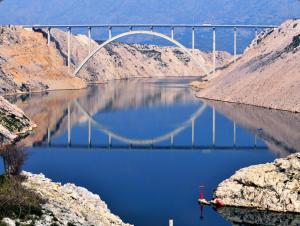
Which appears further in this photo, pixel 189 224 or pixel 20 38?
pixel 20 38

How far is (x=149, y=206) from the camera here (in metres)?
27.7

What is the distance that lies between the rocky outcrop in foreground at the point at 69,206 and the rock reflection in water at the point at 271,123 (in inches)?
699

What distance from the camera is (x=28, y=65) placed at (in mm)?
98062

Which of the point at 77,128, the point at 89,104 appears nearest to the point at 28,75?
the point at 89,104

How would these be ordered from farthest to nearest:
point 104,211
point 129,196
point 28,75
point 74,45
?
point 74,45
point 28,75
point 129,196
point 104,211

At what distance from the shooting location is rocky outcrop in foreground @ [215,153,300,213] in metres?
27.0

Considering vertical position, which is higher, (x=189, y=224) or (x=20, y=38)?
(x=20, y=38)

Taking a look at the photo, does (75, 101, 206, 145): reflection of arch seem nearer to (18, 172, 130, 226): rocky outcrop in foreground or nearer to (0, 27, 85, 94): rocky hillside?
(18, 172, 130, 226): rocky outcrop in foreground

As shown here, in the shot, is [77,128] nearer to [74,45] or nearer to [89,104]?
[89,104]

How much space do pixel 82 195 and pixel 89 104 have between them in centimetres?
4805

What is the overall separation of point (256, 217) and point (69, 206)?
7.81m

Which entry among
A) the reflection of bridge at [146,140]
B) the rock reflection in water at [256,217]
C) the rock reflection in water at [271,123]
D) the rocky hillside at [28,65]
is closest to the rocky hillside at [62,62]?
the rocky hillside at [28,65]

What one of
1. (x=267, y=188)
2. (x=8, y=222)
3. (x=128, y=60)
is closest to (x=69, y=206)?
(x=8, y=222)

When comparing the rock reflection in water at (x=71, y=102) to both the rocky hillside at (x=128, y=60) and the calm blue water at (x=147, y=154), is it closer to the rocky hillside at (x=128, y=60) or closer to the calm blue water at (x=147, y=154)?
the calm blue water at (x=147, y=154)
